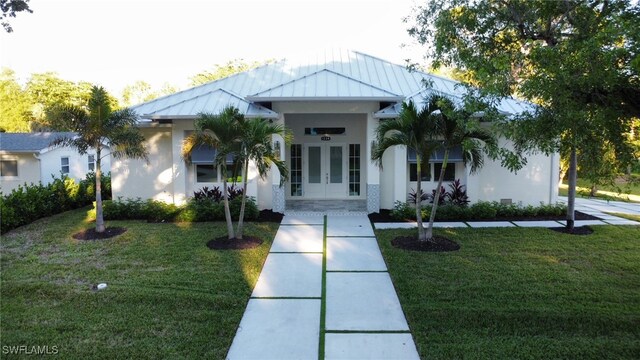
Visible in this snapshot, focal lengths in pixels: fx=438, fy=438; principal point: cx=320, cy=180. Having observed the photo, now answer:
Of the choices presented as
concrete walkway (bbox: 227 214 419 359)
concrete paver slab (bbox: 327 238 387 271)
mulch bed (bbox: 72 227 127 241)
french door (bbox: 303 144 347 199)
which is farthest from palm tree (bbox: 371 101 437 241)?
mulch bed (bbox: 72 227 127 241)

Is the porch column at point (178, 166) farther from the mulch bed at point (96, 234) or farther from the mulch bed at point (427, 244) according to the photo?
the mulch bed at point (427, 244)

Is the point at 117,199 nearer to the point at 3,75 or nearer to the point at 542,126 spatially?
the point at 542,126

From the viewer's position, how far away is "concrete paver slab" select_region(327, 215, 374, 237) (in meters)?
11.5

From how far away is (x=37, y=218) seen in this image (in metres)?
14.1

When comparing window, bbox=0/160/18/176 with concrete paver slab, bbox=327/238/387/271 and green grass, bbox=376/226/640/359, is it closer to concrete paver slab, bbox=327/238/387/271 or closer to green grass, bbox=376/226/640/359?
concrete paver slab, bbox=327/238/387/271

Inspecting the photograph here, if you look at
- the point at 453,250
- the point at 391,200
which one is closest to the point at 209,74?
the point at 391,200

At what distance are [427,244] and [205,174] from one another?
8.14 metres

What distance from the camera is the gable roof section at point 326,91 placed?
42.2 feet

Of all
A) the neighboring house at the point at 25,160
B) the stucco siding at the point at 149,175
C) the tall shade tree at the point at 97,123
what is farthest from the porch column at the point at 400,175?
the neighboring house at the point at 25,160

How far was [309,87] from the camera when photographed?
1363 centimetres

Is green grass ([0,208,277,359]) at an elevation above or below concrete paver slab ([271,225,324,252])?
below

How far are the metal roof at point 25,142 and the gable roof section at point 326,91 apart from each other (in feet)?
40.7

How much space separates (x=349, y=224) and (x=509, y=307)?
251 inches

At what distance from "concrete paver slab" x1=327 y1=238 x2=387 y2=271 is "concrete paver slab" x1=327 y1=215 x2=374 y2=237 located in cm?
60
